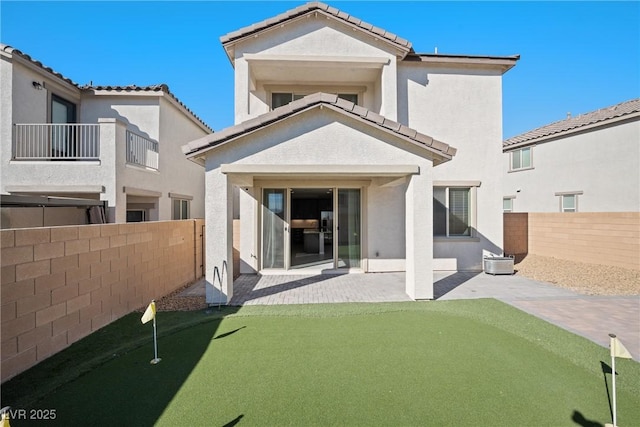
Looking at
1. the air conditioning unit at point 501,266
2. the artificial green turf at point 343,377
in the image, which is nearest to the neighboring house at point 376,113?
the air conditioning unit at point 501,266

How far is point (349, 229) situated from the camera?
12266 mm

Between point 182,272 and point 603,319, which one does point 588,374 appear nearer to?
point 603,319

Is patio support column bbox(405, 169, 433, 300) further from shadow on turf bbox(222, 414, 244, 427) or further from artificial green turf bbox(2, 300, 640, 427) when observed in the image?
shadow on turf bbox(222, 414, 244, 427)

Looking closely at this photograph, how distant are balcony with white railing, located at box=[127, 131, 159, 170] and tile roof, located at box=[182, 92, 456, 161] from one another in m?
6.85

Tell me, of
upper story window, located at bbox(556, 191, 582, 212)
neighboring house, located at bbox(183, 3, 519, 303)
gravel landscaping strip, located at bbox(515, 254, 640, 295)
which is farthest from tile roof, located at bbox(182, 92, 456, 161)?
upper story window, located at bbox(556, 191, 582, 212)

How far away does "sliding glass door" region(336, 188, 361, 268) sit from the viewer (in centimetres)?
1221

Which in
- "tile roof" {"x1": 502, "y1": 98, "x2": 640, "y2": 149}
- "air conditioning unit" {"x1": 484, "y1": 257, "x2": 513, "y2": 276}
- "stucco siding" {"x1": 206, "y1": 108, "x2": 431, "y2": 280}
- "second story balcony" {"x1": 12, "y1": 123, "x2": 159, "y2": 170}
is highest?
"tile roof" {"x1": 502, "y1": 98, "x2": 640, "y2": 149}

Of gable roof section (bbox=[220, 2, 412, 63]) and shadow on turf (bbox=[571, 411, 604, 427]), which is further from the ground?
gable roof section (bbox=[220, 2, 412, 63])

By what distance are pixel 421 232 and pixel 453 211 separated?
5.26m

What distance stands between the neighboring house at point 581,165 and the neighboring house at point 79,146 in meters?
18.4

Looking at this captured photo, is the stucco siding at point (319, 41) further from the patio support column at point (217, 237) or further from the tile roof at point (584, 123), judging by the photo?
the tile roof at point (584, 123)

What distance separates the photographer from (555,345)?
5.57 m

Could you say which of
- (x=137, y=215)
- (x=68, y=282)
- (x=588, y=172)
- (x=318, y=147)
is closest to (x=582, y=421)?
(x=318, y=147)

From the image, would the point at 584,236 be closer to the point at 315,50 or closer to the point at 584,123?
the point at 584,123
